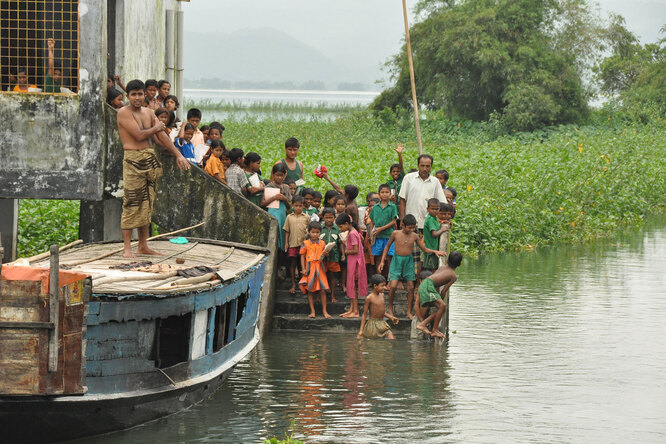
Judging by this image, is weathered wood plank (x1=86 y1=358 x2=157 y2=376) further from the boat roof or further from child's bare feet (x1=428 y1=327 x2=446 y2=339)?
child's bare feet (x1=428 y1=327 x2=446 y2=339)

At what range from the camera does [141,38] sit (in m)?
14.3

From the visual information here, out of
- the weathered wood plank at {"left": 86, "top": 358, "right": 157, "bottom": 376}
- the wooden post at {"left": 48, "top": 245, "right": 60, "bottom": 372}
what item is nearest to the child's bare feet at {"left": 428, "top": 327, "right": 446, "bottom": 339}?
the weathered wood plank at {"left": 86, "top": 358, "right": 157, "bottom": 376}

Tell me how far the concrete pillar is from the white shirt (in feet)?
18.8

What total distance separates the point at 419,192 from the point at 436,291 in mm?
1235

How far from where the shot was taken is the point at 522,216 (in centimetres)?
1928

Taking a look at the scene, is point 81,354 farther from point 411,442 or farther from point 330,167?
point 330,167

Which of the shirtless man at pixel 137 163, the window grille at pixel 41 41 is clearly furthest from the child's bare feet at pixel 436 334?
the window grille at pixel 41 41

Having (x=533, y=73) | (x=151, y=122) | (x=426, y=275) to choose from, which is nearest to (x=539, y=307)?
(x=426, y=275)

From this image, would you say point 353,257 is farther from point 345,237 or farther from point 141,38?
point 141,38

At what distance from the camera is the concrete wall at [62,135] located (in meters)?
Result: 11.1

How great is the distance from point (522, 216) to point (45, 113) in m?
10.5

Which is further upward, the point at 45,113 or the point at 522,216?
the point at 45,113

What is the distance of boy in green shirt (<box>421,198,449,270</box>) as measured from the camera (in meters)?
11.7

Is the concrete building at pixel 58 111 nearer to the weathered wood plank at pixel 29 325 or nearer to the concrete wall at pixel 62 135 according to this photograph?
the concrete wall at pixel 62 135
